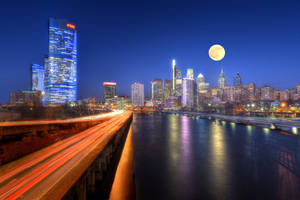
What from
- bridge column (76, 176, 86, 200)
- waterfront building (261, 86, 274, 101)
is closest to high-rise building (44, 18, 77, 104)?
bridge column (76, 176, 86, 200)

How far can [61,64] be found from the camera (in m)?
163

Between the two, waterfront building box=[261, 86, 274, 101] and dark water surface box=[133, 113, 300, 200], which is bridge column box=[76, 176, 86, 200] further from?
waterfront building box=[261, 86, 274, 101]

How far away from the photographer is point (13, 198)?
452 centimetres

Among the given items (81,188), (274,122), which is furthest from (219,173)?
(274,122)

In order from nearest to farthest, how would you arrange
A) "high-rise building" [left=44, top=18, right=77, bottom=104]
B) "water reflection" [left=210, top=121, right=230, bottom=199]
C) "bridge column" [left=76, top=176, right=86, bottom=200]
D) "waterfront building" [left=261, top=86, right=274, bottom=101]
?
"bridge column" [left=76, top=176, right=86, bottom=200], "water reflection" [left=210, top=121, right=230, bottom=199], "high-rise building" [left=44, top=18, right=77, bottom=104], "waterfront building" [left=261, top=86, right=274, bottom=101]

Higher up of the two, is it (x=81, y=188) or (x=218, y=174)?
(x=81, y=188)

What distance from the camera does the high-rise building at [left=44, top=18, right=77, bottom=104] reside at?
159 m

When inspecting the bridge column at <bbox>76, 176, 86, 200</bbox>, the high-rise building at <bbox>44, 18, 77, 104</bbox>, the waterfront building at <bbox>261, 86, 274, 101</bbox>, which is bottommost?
the bridge column at <bbox>76, 176, 86, 200</bbox>

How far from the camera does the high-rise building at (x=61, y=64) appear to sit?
159 m

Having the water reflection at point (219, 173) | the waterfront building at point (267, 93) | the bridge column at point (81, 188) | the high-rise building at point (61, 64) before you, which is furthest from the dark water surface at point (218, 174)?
the waterfront building at point (267, 93)

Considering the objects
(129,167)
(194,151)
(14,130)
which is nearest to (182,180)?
(129,167)

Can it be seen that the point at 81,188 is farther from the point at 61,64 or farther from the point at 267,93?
the point at 267,93

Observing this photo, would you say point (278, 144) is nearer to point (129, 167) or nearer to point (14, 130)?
point (129, 167)

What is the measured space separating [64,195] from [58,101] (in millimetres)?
176683
